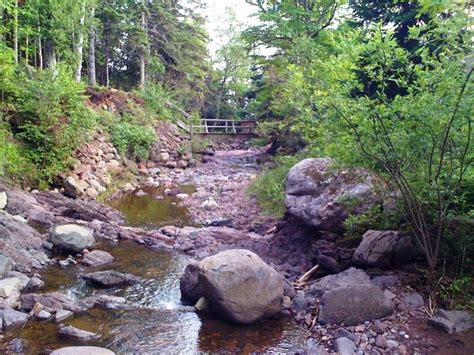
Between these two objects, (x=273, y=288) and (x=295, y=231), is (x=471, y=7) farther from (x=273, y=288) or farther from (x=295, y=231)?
(x=295, y=231)

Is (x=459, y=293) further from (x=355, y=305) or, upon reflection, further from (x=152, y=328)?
(x=152, y=328)

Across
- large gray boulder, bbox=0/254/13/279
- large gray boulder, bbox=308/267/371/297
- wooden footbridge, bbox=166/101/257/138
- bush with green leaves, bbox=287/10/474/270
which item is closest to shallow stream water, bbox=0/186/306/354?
large gray boulder, bbox=0/254/13/279

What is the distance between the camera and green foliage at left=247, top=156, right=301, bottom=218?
10.5 m

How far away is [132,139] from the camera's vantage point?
54.6 feet

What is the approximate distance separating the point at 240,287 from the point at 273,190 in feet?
19.8

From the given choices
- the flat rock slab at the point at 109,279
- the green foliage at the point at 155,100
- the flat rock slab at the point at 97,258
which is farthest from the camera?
the green foliage at the point at 155,100

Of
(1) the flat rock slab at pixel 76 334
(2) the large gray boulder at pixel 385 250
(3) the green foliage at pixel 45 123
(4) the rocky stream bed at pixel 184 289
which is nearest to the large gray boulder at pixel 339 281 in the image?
(4) the rocky stream bed at pixel 184 289

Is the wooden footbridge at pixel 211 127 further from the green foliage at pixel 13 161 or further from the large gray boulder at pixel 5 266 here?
the large gray boulder at pixel 5 266

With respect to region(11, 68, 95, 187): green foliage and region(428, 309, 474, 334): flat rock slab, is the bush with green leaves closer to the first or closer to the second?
region(428, 309, 474, 334): flat rock slab

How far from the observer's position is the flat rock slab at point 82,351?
4039 mm

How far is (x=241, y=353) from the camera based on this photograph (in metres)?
4.58

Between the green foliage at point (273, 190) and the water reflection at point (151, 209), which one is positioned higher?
the green foliage at point (273, 190)

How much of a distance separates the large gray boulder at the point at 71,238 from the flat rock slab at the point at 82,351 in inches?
137

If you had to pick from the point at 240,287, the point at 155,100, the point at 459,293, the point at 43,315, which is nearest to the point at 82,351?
the point at 43,315
